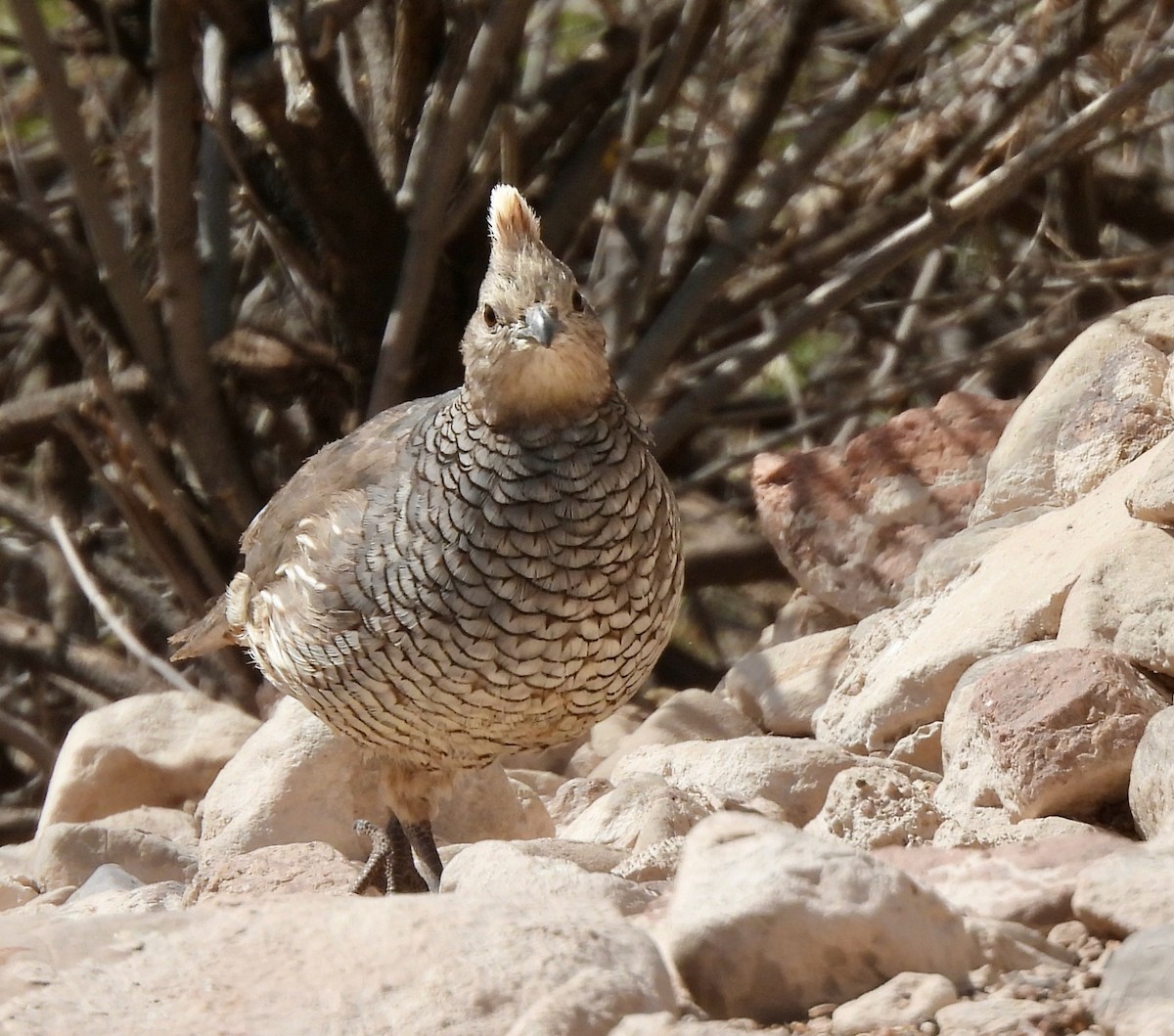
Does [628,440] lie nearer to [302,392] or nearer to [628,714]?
[628,714]

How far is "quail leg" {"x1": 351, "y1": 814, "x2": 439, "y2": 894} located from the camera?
485 centimetres

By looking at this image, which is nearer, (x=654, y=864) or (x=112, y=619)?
(x=654, y=864)

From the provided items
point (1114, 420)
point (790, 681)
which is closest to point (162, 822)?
point (790, 681)

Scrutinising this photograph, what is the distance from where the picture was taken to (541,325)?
4.07 m

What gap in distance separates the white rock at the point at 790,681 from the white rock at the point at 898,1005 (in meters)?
2.68

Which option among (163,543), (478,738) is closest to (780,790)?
(478,738)

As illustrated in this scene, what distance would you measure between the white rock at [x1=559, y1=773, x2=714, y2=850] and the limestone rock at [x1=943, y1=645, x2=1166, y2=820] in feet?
2.28

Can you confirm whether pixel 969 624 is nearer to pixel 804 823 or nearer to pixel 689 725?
pixel 804 823

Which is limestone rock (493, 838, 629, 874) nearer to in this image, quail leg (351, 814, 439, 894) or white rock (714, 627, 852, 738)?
quail leg (351, 814, 439, 894)

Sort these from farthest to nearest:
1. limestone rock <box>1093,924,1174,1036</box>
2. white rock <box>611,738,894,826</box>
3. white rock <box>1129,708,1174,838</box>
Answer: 1. white rock <box>611,738,894,826</box>
2. white rock <box>1129,708,1174,838</box>
3. limestone rock <box>1093,924,1174,1036</box>

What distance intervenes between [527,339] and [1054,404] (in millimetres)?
1922

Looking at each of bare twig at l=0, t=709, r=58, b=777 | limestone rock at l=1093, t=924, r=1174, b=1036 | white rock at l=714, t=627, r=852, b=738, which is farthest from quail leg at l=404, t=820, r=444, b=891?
bare twig at l=0, t=709, r=58, b=777

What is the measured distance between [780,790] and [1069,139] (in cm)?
277

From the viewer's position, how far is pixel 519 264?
4164 mm
